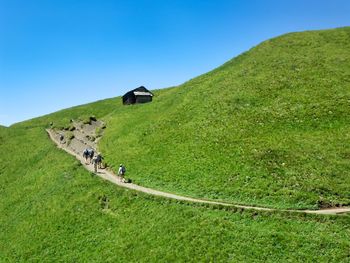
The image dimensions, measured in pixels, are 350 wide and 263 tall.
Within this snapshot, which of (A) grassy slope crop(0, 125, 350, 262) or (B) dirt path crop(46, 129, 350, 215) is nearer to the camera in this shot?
(A) grassy slope crop(0, 125, 350, 262)

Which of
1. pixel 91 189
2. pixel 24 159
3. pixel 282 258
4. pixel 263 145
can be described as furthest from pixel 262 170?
pixel 24 159

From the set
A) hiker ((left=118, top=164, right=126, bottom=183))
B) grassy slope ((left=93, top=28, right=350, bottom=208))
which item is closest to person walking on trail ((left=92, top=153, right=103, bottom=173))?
grassy slope ((left=93, top=28, right=350, bottom=208))

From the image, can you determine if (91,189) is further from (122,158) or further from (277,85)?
(277,85)

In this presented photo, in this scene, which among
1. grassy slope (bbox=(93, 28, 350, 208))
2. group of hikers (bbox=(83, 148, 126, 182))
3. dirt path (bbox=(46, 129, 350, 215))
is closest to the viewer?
dirt path (bbox=(46, 129, 350, 215))

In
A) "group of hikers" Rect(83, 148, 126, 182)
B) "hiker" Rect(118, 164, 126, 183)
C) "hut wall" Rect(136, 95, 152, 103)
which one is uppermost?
"hut wall" Rect(136, 95, 152, 103)

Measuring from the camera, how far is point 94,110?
326 ft

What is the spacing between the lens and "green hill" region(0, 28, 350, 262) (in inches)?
1222

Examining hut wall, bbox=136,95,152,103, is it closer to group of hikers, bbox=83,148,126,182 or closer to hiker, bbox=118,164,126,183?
group of hikers, bbox=83,148,126,182

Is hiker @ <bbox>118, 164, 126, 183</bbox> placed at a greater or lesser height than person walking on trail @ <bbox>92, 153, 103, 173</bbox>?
lesser

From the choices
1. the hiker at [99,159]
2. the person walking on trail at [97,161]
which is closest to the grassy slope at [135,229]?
the person walking on trail at [97,161]

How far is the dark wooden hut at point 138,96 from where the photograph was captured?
8912 centimetres

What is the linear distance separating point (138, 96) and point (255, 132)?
43.2 m

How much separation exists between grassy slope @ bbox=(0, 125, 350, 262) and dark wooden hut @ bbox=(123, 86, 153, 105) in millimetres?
37304

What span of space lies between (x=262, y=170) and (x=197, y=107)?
23.3 meters
